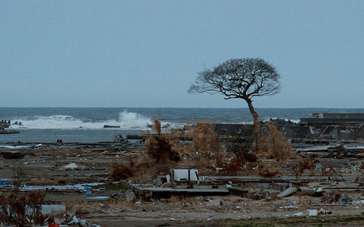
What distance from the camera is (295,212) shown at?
1919 cm

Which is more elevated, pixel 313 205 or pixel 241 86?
pixel 241 86

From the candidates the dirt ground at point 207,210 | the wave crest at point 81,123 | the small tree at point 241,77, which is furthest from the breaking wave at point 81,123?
the dirt ground at point 207,210

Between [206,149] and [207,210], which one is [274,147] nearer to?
[206,149]


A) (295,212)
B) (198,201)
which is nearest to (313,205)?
(295,212)

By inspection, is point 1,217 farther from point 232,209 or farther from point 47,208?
point 232,209

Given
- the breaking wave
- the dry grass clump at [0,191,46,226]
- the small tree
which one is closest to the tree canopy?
the small tree

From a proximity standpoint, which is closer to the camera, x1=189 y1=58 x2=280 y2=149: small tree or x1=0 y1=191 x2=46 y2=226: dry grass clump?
x1=0 y1=191 x2=46 y2=226: dry grass clump

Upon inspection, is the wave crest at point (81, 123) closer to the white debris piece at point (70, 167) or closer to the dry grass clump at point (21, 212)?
the white debris piece at point (70, 167)

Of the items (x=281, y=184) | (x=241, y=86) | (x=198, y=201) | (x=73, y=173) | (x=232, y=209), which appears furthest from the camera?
(x=241, y=86)

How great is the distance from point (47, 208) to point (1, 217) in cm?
265

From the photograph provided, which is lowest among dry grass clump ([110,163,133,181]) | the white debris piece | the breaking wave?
the white debris piece

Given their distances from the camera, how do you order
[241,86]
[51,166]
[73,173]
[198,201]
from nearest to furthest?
[198,201] < [73,173] < [51,166] < [241,86]

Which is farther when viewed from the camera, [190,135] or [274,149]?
[274,149]

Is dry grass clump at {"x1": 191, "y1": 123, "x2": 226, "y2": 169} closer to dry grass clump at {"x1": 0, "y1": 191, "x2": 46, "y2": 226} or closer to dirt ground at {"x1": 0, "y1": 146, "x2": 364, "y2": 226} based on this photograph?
dirt ground at {"x1": 0, "y1": 146, "x2": 364, "y2": 226}
